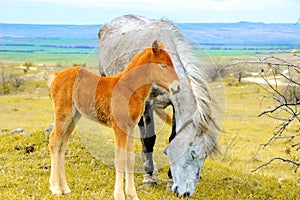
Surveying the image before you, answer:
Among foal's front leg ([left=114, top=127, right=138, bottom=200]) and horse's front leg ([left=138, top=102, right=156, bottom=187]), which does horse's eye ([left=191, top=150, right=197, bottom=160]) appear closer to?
foal's front leg ([left=114, top=127, right=138, bottom=200])

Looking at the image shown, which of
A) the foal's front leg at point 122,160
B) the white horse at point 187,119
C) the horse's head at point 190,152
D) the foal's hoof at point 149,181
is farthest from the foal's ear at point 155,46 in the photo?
the foal's hoof at point 149,181

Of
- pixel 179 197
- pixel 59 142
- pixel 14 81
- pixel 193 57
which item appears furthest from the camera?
pixel 14 81

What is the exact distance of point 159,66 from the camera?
4680 mm

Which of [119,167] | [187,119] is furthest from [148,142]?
[119,167]

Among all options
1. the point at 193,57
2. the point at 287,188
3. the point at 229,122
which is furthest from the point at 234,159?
the point at 229,122

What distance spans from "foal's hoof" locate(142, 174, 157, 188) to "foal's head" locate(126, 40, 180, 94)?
2756 mm

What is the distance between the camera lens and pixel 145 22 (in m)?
9.14

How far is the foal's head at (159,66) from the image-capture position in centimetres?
466

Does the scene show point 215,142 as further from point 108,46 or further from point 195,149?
point 108,46

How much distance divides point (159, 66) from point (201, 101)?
132 cm

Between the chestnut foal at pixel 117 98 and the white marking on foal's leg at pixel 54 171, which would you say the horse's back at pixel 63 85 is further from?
the white marking on foal's leg at pixel 54 171

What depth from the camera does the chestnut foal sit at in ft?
15.6

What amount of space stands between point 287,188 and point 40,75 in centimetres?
4847

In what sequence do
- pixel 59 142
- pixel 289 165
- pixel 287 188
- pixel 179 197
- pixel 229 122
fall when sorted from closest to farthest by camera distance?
pixel 59 142, pixel 179 197, pixel 287 188, pixel 289 165, pixel 229 122
